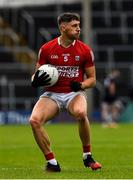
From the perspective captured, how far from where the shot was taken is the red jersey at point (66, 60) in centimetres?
1309

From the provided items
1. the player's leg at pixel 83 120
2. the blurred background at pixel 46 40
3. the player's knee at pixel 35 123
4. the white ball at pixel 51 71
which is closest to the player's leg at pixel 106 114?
the blurred background at pixel 46 40

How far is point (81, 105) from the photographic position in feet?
42.4

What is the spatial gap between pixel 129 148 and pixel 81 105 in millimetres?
6980

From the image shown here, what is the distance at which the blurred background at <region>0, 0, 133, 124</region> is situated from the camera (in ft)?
126

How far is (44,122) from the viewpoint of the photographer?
12.9 m

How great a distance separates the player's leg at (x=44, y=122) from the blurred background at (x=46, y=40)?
23600 mm

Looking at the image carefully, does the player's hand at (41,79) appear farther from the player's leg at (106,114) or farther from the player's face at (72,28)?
the player's leg at (106,114)

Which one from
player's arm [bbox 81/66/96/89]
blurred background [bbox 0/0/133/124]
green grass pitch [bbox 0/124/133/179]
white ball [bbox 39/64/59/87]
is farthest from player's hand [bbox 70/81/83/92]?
blurred background [bbox 0/0/133/124]

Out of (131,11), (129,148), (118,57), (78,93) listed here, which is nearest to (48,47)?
(78,93)

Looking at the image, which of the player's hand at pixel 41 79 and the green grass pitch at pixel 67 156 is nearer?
the green grass pitch at pixel 67 156

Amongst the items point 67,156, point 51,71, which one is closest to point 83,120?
point 51,71

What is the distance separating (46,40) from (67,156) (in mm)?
23910

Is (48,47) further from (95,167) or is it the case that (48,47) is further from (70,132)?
(70,132)

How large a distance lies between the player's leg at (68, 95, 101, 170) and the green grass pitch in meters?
0.17
